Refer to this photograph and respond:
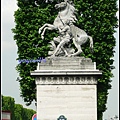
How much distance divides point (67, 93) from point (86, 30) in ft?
40.9

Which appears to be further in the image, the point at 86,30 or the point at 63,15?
the point at 86,30

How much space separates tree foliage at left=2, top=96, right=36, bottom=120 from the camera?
73.9m

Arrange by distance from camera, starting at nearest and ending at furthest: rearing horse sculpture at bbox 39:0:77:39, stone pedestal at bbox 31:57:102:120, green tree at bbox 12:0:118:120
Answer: stone pedestal at bbox 31:57:102:120 < rearing horse sculpture at bbox 39:0:77:39 < green tree at bbox 12:0:118:120

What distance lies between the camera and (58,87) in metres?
27.6

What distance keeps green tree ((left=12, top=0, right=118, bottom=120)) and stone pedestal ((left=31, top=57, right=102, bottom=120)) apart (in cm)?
1095

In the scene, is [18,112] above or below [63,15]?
below

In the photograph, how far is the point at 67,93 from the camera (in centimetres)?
2756

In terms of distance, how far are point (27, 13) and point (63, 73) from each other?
13363 millimetres

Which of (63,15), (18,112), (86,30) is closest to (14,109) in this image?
(18,112)

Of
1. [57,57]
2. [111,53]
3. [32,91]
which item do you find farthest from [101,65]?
[57,57]

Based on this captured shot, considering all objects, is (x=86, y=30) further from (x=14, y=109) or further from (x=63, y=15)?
(x=14, y=109)

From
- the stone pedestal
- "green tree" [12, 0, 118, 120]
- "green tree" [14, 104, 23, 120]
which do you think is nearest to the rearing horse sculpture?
the stone pedestal

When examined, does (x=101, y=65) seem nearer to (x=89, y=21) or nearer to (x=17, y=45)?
(x=89, y=21)

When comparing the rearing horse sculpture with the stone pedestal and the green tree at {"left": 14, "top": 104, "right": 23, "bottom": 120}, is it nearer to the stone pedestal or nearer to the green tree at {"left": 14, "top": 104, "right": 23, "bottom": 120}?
the stone pedestal
